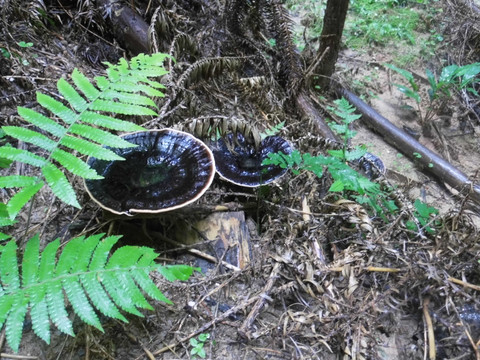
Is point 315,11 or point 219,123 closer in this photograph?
point 219,123

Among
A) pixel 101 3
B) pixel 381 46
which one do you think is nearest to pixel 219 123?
pixel 101 3

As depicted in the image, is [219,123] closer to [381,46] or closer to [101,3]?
[101,3]

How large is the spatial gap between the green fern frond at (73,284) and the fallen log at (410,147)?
421 centimetres

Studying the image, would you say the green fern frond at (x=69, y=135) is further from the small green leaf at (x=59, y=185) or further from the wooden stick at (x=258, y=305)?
the wooden stick at (x=258, y=305)

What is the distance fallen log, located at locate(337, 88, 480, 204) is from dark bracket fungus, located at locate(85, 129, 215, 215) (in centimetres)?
360

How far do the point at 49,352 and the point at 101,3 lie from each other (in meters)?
4.22

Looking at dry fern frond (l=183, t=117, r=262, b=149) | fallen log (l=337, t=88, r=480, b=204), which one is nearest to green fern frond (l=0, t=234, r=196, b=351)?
dry fern frond (l=183, t=117, r=262, b=149)

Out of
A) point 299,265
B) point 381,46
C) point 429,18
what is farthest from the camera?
point 429,18

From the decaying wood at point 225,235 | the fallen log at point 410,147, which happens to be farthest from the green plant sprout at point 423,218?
the fallen log at point 410,147

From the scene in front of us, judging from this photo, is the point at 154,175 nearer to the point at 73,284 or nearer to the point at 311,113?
the point at 73,284

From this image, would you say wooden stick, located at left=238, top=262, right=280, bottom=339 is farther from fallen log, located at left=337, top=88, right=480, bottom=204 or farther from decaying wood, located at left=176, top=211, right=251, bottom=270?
fallen log, located at left=337, top=88, right=480, bottom=204

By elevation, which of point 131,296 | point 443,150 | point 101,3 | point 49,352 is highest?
point 101,3

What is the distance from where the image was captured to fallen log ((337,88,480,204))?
4.52 meters

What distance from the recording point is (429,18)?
Result: 23.5ft
